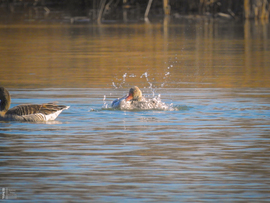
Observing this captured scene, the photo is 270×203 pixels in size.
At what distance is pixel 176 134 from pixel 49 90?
227 inches

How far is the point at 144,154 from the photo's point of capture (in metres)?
9.02

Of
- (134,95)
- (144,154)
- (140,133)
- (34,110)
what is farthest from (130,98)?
(144,154)

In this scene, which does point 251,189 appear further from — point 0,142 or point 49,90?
point 49,90

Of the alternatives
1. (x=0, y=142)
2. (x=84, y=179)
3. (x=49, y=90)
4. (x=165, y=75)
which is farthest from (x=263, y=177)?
(x=165, y=75)

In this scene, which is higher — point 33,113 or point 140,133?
point 33,113

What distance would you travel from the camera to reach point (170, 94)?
15008mm

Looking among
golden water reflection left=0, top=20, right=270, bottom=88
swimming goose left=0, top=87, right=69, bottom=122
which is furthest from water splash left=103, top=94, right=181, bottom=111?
golden water reflection left=0, top=20, right=270, bottom=88

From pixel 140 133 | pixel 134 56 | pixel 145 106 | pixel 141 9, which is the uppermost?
pixel 140 133

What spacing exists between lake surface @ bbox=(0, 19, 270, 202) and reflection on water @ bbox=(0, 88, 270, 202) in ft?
0.04

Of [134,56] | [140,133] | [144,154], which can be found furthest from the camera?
[134,56]

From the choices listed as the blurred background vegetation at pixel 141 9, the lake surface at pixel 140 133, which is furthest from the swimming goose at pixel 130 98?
the blurred background vegetation at pixel 141 9

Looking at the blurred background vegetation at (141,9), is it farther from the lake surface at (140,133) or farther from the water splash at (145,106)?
the water splash at (145,106)

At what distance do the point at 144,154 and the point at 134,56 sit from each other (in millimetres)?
17227

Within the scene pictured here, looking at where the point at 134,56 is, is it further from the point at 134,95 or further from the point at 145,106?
the point at 145,106
